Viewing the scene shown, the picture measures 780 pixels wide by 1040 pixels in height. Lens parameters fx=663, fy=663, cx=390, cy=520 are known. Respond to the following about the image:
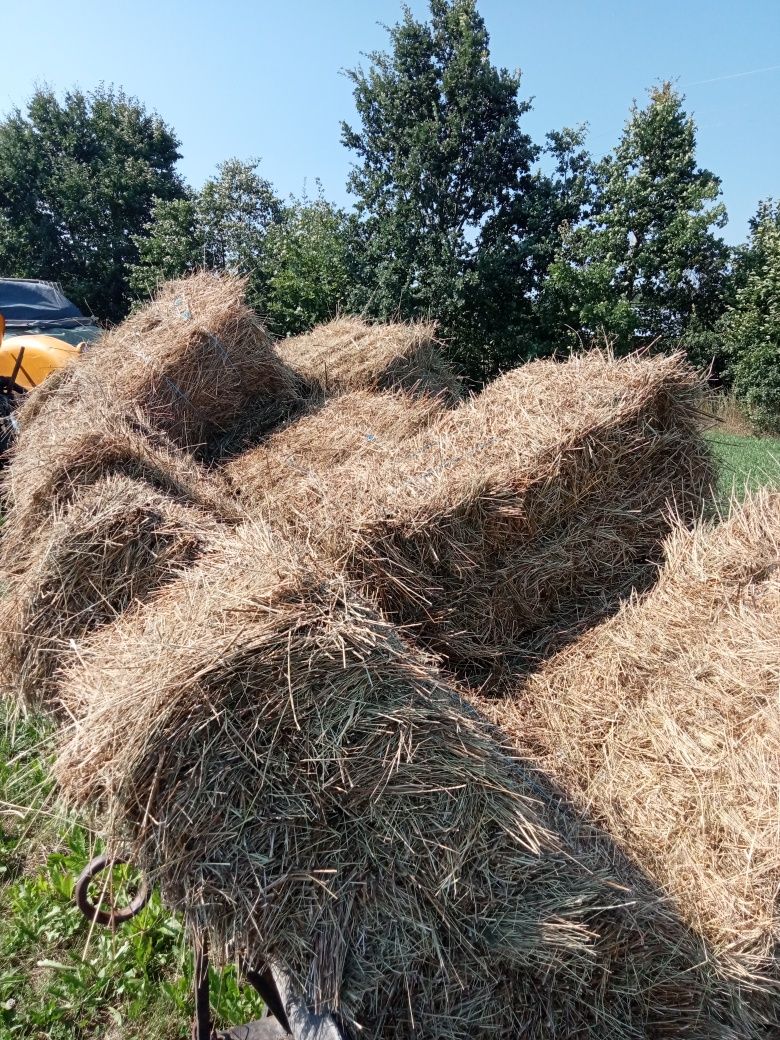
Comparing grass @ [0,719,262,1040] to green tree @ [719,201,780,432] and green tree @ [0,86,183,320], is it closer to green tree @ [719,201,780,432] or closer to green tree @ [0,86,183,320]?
green tree @ [719,201,780,432]

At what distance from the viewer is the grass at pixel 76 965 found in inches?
96.1

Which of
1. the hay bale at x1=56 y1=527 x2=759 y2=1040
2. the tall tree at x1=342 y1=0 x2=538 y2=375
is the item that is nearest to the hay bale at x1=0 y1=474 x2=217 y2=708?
the hay bale at x1=56 y1=527 x2=759 y2=1040

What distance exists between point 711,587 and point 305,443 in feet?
7.98

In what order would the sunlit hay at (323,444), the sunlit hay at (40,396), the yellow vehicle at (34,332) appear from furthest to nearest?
the yellow vehicle at (34,332) → the sunlit hay at (40,396) → the sunlit hay at (323,444)

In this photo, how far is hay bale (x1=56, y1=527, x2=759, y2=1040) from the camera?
167 cm

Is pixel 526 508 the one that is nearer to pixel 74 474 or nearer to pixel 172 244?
pixel 74 474

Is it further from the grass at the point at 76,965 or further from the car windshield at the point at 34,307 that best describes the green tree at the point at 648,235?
the grass at the point at 76,965

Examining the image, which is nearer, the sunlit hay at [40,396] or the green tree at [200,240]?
the sunlit hay at [40,396]

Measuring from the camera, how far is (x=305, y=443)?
4.13m

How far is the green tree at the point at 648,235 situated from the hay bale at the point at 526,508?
1291 centimetres

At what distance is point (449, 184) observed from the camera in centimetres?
1559

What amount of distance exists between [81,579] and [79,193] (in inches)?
1054

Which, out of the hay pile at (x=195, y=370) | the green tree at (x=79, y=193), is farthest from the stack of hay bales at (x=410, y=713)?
the green tree at (x=79, y=193)

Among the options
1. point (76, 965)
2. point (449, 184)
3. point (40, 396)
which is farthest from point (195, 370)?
point (449, 184)
